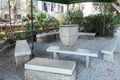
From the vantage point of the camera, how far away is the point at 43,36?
6.95 meters

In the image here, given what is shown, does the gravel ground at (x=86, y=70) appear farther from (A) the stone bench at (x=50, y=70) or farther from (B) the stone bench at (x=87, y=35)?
(B) the stone bench at (x=87, y=35)

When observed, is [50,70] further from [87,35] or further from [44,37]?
[87,35]

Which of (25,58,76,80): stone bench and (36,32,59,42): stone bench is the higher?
(36,32,59,42): stone bench

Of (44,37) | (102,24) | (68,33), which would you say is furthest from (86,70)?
(102,24)

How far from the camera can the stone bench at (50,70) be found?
287 cm

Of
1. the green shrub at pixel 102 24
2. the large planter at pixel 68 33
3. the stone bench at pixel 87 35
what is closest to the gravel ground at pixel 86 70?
the large planter at pixel 68 33

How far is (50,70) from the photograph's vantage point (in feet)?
9.58

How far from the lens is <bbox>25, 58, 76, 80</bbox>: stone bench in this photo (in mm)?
2867

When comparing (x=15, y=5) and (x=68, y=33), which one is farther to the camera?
(x=15, y=5)

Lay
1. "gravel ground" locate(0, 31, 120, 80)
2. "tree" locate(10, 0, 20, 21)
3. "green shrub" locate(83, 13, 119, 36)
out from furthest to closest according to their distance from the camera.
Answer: "tree" locate(10, 0, 20, 21), "green shrub" locate(83, 13, 119, 36), "gravel ground" locate(0, 31, 120, 80)

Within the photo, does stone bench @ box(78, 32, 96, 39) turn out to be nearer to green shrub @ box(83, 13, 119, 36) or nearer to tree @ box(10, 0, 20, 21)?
green shrub @ box(83, 13, 119, 36)

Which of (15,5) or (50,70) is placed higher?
(15,5)

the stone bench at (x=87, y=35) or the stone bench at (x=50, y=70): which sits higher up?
the stone bench at (x=87, y=35)

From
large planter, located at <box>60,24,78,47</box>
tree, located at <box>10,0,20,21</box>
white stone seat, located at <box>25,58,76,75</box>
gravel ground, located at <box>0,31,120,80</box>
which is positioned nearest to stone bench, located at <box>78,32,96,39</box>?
large planter, located at <box>60,24,78,47</box>
